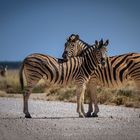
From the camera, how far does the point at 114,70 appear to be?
57.4ft

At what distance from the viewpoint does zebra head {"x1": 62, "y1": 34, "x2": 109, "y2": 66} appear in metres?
17.1

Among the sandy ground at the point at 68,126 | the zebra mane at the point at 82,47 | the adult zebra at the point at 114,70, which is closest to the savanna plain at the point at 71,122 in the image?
the sandy ground at the point at 68,126

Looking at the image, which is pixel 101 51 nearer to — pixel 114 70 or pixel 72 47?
pixel 114 70

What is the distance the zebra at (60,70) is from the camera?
1645 cm

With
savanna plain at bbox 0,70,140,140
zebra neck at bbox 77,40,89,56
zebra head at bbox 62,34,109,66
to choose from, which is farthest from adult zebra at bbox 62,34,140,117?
savanna plain at bbox 0,70,140,140

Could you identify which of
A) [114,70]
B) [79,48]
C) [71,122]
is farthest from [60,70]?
[71,122]

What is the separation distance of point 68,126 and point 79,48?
4.80 meters

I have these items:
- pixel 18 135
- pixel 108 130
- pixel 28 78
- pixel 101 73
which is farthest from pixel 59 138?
pixel 101 73

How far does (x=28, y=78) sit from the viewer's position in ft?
53.9

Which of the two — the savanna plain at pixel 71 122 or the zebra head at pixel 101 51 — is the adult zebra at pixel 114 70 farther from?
the savanna plain at pixel 71 122

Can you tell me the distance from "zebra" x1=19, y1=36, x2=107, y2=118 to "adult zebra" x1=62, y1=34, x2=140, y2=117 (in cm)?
36

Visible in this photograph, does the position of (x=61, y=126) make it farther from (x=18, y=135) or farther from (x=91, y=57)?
(x=91, y=57)

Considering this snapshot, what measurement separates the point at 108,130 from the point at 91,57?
4.66 m

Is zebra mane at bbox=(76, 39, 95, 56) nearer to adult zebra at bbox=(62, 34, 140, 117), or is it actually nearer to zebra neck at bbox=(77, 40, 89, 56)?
zebra neck at bbox=(77, 40, 89, 56)
